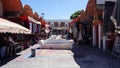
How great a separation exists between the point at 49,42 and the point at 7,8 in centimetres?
576

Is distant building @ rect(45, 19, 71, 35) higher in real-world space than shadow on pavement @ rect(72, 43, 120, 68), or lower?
higher

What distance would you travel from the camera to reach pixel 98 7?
26969mm

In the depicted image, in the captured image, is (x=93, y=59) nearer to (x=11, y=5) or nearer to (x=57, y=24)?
(x=11, y=5)

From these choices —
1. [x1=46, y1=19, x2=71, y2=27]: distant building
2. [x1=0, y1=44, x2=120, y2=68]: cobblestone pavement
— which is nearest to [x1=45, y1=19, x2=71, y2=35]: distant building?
[x1=46, y1=19, x2=71, y2=27]: distant building

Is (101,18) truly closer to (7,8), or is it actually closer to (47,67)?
(7,8)

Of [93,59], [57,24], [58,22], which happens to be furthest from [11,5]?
[58,22]

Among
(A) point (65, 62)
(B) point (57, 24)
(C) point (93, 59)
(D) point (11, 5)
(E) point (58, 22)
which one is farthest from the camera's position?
(E) point (58, 22)

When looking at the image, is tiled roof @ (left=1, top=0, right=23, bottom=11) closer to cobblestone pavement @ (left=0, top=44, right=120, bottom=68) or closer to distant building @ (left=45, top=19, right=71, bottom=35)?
cobblestone pavement @ (left=0, top=44, right=120, bottom=68)

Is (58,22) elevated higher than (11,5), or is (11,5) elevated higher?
(58,22)

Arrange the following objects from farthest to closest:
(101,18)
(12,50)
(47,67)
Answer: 1. (101,18)
2. (12,50)
3. (47,67)

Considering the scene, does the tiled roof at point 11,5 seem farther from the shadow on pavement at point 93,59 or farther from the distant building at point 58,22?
the distant building at point 58,22

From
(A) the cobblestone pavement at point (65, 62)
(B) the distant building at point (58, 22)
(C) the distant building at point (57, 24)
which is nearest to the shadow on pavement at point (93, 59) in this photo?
(A) the cobblestone pavement at point (65, 62)

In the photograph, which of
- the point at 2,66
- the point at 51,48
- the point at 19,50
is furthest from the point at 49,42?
the point at 2,66

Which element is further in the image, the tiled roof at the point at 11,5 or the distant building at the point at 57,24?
the distant building at the point at 57,24
